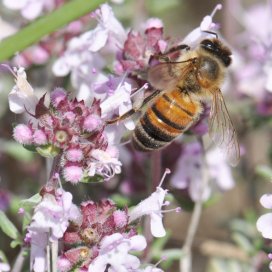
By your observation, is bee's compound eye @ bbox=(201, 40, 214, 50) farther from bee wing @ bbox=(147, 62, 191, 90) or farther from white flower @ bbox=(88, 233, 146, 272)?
white flower @ bbox=(88, 233, 146, 272)

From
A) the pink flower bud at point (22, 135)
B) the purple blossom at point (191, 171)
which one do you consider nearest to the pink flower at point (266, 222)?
the pink flower bud at point (22, 135)

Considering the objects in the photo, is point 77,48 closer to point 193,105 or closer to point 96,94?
point 96,94

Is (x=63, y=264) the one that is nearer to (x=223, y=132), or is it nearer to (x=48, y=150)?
(x=48, y=150)

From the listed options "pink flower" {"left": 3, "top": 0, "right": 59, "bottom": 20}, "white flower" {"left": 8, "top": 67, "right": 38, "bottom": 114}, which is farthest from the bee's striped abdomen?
"pink flower" {"left": 3, "top": 0, "right": 59, "bottom": 20}

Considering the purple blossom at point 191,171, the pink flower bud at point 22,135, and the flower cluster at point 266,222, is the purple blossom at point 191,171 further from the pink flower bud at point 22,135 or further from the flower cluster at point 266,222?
the pink flower bud at point 22,135

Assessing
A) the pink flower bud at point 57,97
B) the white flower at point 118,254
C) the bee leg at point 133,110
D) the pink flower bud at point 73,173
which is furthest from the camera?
the bee leg at point 133,110

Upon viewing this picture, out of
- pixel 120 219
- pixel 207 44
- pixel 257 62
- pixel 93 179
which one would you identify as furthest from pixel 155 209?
pixel 257 62

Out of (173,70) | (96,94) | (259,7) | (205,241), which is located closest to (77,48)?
(96,94)
